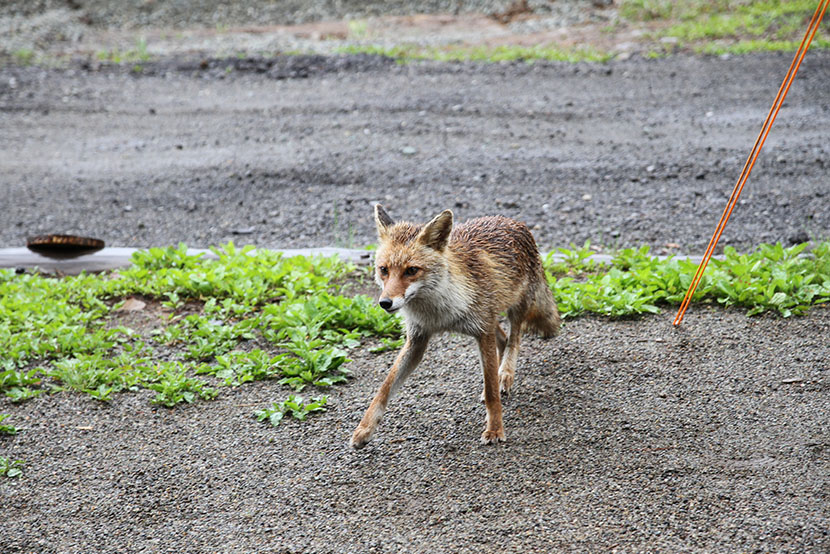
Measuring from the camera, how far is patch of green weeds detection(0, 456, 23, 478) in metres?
4.13

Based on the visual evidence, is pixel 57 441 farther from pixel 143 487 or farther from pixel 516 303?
pixel 516 303

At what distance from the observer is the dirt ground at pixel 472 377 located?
362 cm

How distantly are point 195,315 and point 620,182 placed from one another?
4512 millimetres

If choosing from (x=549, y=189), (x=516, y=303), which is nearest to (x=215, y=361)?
(x=516, y=303)

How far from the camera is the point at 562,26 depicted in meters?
13.5

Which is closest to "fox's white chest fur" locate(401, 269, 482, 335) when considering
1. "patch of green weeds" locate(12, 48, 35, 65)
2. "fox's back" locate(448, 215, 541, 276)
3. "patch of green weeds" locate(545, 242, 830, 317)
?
"fox's back" locate(448, 215, 541, 276)

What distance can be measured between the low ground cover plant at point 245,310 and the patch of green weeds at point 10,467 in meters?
0.66

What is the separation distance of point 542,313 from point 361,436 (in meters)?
1.51

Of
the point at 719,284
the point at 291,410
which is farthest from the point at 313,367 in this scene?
the point at 719,284

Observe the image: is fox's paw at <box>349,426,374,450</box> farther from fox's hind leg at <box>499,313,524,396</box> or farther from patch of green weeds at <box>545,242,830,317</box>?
patch of green weeds at <box>545,242,830,317</box>

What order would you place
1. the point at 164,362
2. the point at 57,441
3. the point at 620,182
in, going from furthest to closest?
1. the point at 620,182
2. the point at 164,362
3. the point at 57,441

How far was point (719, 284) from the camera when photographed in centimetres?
546

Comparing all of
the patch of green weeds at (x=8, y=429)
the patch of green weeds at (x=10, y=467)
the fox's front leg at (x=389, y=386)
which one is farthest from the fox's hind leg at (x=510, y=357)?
the patch of green weeds at (x=8, y=429)

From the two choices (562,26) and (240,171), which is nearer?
(240,171)
